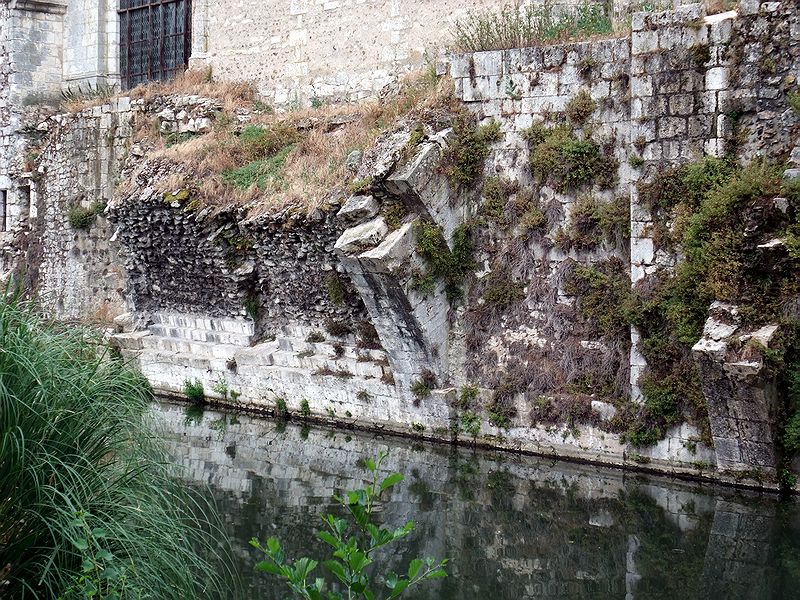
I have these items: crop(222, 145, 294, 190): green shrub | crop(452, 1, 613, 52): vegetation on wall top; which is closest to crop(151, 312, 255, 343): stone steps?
crop(222, 145, 294, 190): green shrub

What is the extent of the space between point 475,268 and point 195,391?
5.71m

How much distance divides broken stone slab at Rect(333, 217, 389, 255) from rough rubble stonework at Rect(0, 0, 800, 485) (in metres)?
0.02

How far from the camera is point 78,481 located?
5.87 m

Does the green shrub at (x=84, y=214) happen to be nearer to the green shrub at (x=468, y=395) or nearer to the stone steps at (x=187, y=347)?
the stone steps at (x=187, y=347)

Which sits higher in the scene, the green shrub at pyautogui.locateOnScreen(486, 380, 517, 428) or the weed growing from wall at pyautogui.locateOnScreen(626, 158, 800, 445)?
the weed growing from wall at pyautogui.locateOnScreen(626, 158, 800, 445)

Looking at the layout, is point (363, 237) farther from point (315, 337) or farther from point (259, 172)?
point (259, 172)

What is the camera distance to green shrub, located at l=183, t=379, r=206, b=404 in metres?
16.6

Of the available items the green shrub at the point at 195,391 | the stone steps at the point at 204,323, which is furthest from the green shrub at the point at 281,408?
the green shrub at the point at 195,391

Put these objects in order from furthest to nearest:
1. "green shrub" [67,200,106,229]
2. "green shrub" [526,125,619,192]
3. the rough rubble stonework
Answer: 1. "green shrub" [67,200,106,229]
2. "green shrub" [526,125,619,192]
3. the rough rubble stonework

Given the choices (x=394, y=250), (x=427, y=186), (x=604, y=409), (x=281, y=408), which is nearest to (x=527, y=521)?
(x=604, y=409)

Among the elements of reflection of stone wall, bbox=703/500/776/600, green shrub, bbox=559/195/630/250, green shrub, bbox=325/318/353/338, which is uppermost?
green shrub, bbox=559/195/630/250

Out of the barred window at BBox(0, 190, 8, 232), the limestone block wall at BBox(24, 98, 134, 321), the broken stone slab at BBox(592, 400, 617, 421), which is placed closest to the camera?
the broken stone slab at BBox(592, 400, 617, 421)

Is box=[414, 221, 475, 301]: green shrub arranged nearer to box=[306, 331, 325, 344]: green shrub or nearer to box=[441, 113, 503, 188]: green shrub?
box=[441, 113, 503, 188]: green shrub

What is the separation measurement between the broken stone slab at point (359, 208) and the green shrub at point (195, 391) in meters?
4.85
